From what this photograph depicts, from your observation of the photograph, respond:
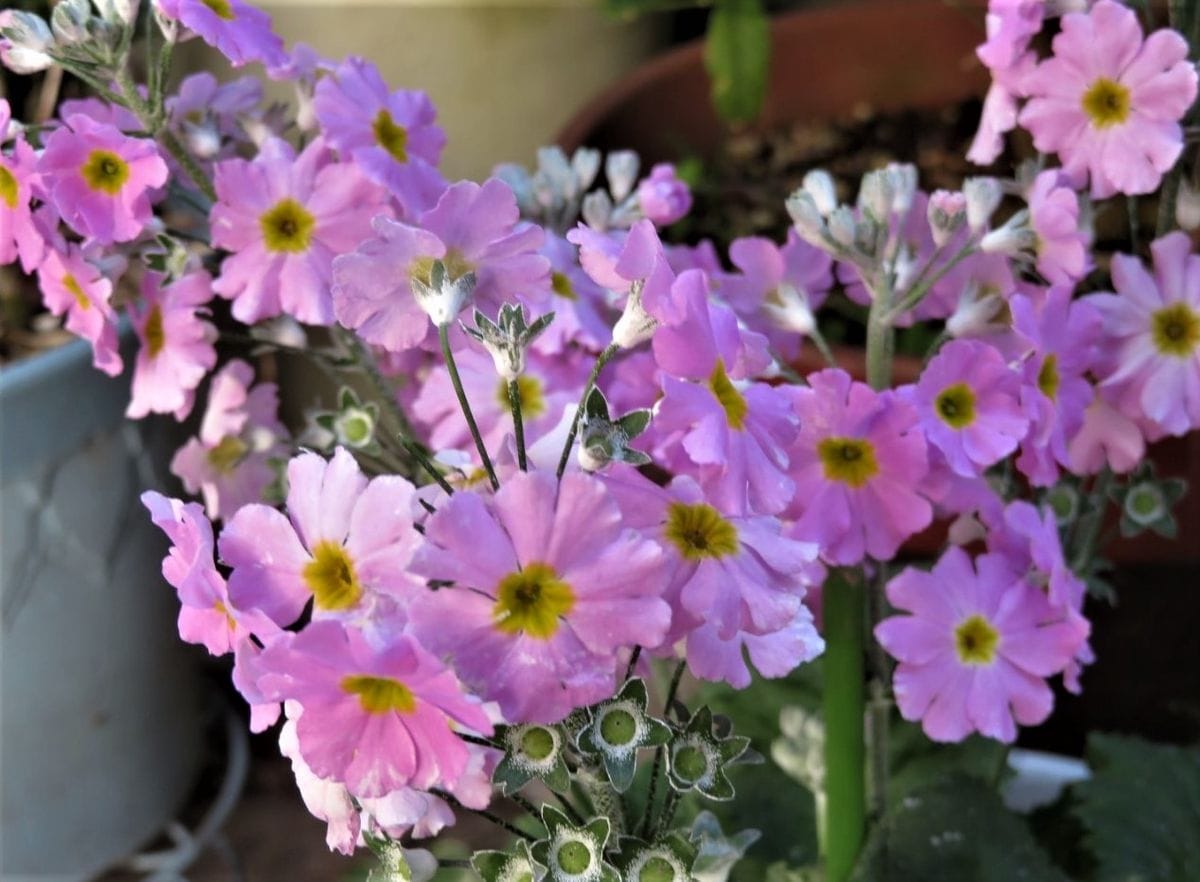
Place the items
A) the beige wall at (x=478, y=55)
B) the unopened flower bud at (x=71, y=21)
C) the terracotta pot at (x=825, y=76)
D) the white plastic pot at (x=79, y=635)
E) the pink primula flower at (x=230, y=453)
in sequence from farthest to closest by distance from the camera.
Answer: the terracotta pot at (x=825, y=76) → the beige wall at (x=478, y=55) → the white plastic pot at (x=79, y=635) → the pink primula flower at (x=230, y=453) → the unopened flower bud at (x=71, y=21)

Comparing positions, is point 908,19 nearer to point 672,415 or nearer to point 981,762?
point 981,762

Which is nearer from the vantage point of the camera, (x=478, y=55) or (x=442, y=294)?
(x=442, y=294)

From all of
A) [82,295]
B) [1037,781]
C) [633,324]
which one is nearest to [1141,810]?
[1037,781]

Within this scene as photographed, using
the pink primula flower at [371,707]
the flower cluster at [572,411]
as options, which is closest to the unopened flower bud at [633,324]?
the flower cluster at [572,411]

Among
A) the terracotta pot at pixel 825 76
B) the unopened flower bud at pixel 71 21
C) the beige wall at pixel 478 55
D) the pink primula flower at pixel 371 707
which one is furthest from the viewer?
the terracotta pot at pixel 825 76

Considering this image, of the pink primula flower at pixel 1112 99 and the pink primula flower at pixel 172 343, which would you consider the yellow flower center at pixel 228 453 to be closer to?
the pink primula flower at pixel 172 343

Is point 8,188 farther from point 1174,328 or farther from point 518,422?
point 1174,328
